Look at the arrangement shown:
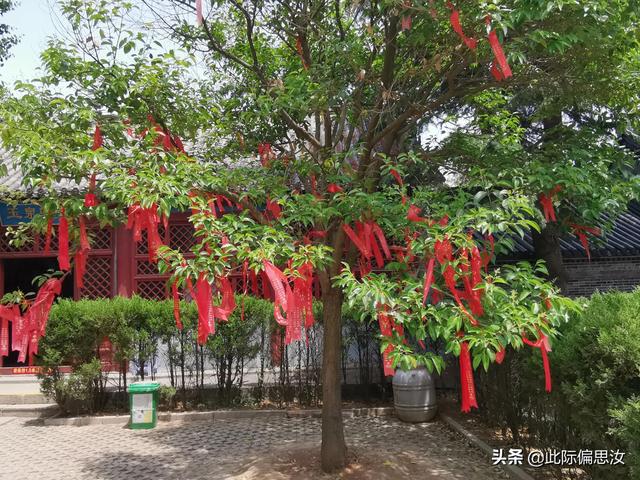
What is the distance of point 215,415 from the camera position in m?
8.12

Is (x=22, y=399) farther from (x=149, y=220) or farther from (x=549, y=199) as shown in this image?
(x=549, y=199)

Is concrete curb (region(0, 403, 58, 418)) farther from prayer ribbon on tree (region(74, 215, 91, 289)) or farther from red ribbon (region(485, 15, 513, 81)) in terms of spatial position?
red ribbon (region(485, 15, 513, 81))

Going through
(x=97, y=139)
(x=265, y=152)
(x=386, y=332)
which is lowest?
(x=386, y=332)

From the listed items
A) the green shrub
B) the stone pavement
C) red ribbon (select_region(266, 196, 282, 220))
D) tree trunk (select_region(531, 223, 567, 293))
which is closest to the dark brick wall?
tree trunk (select_region(531, 223, 567, 293))

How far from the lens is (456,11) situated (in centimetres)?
407

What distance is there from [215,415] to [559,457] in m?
4.93

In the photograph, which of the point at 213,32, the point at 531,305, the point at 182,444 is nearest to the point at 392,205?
the point at 531,305

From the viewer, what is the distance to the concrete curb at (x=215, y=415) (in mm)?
7977

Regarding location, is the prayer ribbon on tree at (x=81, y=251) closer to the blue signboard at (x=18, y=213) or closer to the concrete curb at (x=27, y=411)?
the concrete curb at (x=27, y=411)

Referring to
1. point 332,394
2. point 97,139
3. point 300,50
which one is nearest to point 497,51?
point 300,50

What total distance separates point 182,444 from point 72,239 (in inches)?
119

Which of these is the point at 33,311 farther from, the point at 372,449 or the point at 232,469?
the point at 372,449

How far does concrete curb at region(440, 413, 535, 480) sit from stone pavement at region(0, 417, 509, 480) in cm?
9

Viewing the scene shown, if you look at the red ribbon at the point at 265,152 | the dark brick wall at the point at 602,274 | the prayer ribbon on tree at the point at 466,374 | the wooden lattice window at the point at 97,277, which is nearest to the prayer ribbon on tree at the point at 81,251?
the red ribbon at the point at 265,152
